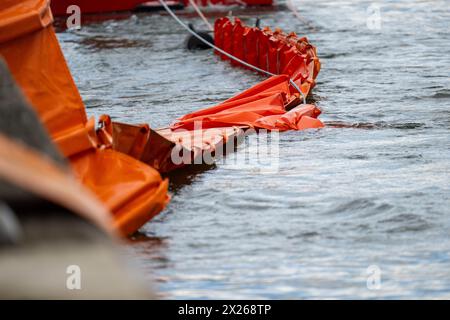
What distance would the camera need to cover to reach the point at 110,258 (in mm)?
1681

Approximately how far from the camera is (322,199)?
771 cm

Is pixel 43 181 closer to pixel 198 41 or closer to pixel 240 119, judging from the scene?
pixel 240 119

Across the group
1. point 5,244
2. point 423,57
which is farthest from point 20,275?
point 423,57

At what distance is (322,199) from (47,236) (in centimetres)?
618

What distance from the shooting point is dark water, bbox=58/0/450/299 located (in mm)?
5742

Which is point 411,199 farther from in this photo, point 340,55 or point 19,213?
point 340,55

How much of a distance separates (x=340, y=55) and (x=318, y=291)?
15.1 metres

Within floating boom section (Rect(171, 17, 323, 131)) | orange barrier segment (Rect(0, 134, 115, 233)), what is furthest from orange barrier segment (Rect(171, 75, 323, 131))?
orange barrier segment (Rect(0, 134, 115, 233))

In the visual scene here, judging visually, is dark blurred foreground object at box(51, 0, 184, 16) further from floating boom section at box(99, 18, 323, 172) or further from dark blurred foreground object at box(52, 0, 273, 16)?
floating boom section at box(99, 18, 323, 172)

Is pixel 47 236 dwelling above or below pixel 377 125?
above

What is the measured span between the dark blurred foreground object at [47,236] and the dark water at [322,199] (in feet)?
12.2

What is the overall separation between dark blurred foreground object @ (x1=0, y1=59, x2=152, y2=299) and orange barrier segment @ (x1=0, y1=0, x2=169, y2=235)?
4.40 meters

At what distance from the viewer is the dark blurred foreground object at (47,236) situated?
1619 mm

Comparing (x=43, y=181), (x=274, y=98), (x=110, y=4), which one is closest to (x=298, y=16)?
(x=110, y=4)
